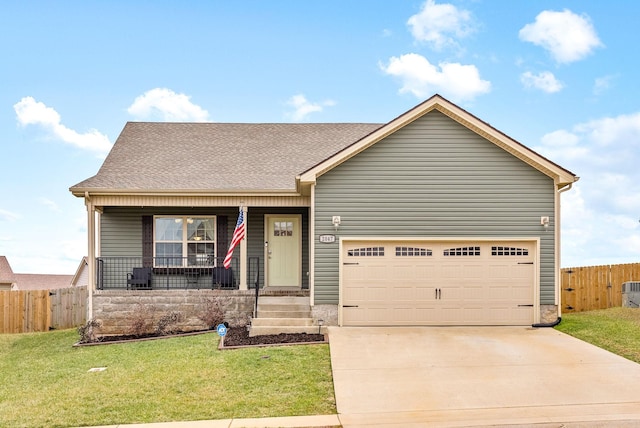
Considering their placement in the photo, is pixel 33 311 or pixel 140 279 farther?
pixel 33 311

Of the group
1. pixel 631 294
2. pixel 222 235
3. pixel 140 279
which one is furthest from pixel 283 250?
pixel 631 294

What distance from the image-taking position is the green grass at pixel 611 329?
9922 millimetres

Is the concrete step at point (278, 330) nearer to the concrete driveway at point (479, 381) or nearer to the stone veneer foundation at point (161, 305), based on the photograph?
the concrete driveway at point (479, 381)

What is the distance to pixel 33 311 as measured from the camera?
17.0m

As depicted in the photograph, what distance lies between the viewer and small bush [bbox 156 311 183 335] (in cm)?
1319

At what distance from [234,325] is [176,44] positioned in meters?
8.86

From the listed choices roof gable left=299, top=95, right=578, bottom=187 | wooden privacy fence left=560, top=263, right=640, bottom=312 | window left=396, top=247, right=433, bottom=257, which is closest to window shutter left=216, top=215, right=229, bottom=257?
roof gable left=299, top=95, right=578, bottom=187

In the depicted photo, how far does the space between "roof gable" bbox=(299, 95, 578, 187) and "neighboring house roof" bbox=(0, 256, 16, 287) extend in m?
25.0

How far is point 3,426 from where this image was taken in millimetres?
6574

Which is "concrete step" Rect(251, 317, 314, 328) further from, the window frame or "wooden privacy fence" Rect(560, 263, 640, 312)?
"wooden privacy fence" Rect(560, 263, 640, 312)

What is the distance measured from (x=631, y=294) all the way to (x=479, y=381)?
10152 mm

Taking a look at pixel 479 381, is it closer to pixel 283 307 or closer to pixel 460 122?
pixel 283 307

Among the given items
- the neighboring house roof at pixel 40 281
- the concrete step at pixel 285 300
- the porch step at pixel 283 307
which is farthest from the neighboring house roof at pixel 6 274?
the porch step at pixel 283 307

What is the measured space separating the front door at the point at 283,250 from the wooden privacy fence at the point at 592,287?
8527 mm
